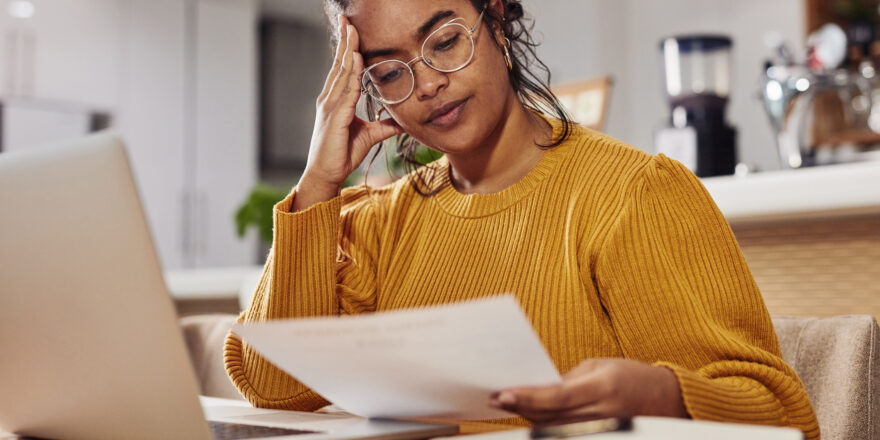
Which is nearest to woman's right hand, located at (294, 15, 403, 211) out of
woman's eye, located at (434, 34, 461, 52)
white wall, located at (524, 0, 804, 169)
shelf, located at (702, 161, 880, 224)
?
Answer: woman's eye, located at (434, 34, 461, 52)

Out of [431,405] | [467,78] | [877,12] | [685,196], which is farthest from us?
[877,12]

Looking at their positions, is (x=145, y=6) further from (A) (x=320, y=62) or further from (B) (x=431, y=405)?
(B) (x=431, y=405)

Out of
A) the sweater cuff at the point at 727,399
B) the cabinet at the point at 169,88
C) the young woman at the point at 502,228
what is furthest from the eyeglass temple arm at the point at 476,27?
the cabinet at the point at 169,88

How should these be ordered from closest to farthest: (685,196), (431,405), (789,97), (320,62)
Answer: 1. (431,405)
2. (685,196)
3. (789,97)
4. (320,62)

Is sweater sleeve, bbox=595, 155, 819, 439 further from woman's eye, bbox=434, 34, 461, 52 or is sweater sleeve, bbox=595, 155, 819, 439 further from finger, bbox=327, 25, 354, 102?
finger, bbox=327, 25, 354, 102

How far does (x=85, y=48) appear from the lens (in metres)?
4.37

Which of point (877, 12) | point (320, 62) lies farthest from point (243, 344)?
point (320, 62)

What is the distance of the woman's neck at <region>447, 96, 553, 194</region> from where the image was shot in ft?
3.36

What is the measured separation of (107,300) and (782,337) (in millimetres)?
760

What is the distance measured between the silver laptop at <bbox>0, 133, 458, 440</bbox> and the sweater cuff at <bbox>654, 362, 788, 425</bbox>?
0.18m

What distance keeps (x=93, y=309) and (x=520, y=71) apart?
0.64 m

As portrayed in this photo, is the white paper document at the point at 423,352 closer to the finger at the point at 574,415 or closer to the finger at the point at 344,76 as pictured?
the finger at the point at 574,415

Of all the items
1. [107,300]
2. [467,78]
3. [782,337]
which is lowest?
[782,337]

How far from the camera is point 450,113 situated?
0.95 metres
